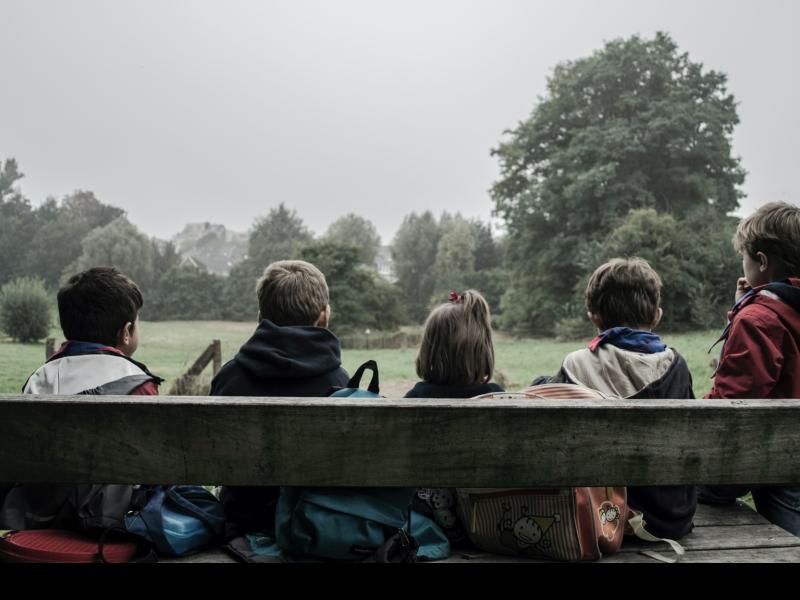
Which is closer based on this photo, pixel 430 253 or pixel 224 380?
pixel 224 380

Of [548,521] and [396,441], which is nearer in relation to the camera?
[396,441]

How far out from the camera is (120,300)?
2059mm

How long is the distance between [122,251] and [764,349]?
310 inches

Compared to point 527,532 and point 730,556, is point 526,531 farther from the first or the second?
point 730,556

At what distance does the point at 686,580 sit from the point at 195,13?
11224 mm

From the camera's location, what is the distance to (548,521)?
1502 mm

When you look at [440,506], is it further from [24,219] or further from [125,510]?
[24,219]

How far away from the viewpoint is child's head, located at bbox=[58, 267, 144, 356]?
6.63 feet

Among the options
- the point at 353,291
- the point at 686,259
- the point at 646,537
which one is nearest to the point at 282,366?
the point at 646,537

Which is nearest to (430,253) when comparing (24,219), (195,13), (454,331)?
(195,13)

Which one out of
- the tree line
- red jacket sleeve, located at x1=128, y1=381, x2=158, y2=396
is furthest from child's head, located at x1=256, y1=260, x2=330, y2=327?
the tree line

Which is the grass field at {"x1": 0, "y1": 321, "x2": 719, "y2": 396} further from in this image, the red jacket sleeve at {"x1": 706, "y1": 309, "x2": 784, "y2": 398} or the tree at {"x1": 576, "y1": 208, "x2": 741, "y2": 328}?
the red jacket sleeve at {"x1": 706, "y1": 309, "x2": 784, "y2": 398}

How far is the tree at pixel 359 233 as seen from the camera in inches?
605

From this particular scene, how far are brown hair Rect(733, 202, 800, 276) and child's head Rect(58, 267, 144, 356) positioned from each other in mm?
2088
